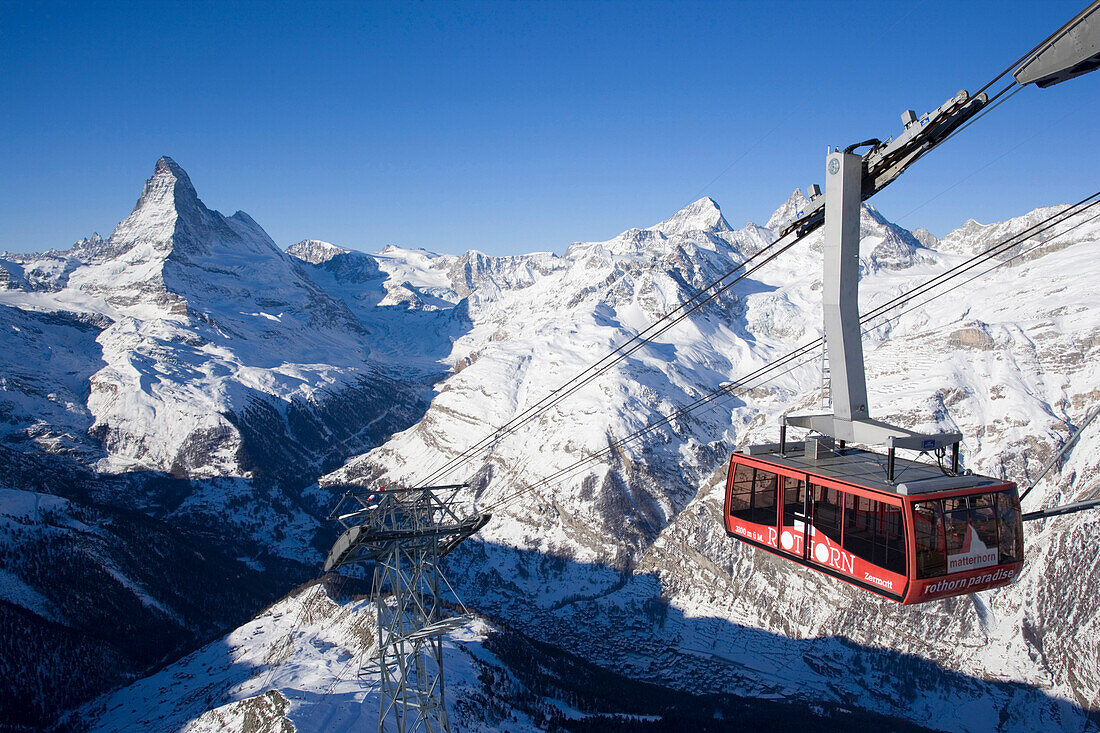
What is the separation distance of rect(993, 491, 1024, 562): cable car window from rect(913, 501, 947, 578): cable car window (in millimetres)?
1990

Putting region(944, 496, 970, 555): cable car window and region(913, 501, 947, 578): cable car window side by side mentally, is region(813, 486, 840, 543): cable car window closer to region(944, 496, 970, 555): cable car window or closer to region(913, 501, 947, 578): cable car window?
region(913, 501, 947, 578): cable car window

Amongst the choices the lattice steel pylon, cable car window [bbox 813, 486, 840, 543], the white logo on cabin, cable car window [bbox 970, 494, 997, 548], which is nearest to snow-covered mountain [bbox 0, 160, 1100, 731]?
the lattice steel pylon

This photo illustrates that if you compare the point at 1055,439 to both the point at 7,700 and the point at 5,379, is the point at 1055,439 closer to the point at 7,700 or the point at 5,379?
the point at 7,700

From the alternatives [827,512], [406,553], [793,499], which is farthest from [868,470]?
[406,553]

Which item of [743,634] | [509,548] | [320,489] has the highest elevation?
[320,489]

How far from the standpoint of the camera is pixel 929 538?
59.9 ft

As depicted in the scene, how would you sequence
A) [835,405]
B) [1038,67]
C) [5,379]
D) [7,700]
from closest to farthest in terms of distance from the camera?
[1038,67], [835,405], [7,700], [5,379]

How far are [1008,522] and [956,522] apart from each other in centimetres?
178

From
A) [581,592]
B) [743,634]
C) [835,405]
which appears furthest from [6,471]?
[835,405]

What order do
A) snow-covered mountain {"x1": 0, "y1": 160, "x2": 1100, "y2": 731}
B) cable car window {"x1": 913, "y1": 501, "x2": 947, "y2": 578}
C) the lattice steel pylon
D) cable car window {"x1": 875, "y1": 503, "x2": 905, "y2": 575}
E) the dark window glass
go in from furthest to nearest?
1. snow-covered mountain {"x1": 0, "y1": 160, "x2": 1100, "y2": 731}
2. the lattice steel pylon
3. the dark window glass
4. cable car window {"x1": 875, "y1": 503, "x2": 905, "y2": 575}
5. cable car window {"x1": 913, "y1": 501, "x2": 947, "y2": 578}

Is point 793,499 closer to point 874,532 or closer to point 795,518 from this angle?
point 795,518

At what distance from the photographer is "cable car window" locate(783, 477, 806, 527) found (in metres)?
22.1

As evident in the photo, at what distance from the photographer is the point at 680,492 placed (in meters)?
144

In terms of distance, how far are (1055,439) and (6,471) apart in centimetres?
21143
